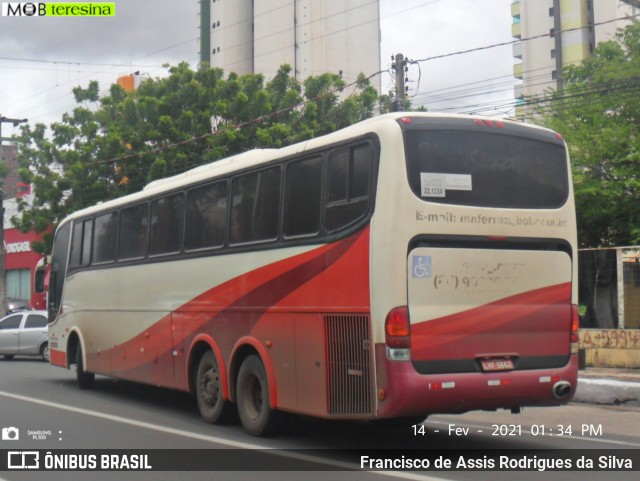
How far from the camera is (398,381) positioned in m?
8.57

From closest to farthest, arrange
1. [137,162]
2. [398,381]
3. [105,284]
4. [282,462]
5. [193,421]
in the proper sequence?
[398,381] → [282,462] → [193,421] → [105,284] → [137,162]

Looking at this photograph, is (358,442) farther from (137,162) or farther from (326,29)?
(326,29)

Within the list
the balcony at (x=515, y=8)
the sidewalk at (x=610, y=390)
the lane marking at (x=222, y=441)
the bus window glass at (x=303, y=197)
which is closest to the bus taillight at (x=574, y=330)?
the lane marking at (x=222, y=441)

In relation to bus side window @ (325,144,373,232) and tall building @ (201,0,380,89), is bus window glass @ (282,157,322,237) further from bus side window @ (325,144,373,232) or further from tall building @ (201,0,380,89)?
tall building @ (201,0,380,89)

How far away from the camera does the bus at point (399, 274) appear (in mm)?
8781

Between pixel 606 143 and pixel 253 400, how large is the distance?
50.0 ft

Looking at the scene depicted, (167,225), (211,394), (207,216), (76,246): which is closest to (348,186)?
(207,216)

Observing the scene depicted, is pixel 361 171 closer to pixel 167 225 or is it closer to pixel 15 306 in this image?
pixel 167 225

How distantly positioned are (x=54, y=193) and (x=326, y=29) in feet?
160

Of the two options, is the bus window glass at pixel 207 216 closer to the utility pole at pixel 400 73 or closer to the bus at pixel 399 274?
the bus at pixel 399 274

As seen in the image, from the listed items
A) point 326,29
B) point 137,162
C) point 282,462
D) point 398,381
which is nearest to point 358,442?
point 282,462

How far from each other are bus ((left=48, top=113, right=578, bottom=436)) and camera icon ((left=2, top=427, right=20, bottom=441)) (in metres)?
2.62

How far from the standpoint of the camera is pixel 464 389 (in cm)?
889

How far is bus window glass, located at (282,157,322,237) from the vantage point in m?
9.91
